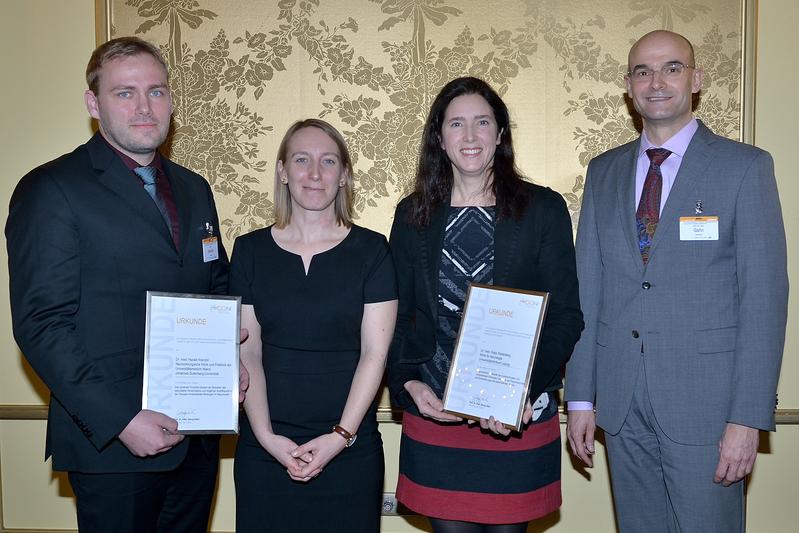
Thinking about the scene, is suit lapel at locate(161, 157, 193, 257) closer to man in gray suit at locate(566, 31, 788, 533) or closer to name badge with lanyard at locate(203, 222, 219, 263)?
name badge with lanyard at locate(203, 222, 219, 263)

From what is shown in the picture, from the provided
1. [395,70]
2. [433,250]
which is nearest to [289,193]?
[433,250]

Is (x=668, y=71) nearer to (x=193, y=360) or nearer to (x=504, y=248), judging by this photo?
(x=504, y=248)

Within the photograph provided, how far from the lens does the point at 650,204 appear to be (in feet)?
8.77

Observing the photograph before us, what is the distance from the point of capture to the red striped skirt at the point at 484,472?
8.39 ft

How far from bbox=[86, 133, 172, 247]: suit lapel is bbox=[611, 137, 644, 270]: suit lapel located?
160 cm

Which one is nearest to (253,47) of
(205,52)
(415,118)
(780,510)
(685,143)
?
(205,52)

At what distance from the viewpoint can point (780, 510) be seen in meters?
3.74

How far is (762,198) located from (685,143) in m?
0.34

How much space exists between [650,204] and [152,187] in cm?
175

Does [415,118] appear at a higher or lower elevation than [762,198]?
higher

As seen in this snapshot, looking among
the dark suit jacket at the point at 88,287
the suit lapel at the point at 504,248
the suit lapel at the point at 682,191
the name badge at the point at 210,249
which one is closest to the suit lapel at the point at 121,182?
the dark suit jacket at the point at 88,287

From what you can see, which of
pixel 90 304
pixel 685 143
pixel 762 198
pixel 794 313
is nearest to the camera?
pixel 90 304

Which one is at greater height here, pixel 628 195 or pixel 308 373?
pixel 628 195

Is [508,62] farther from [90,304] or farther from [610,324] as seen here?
[90,304]
